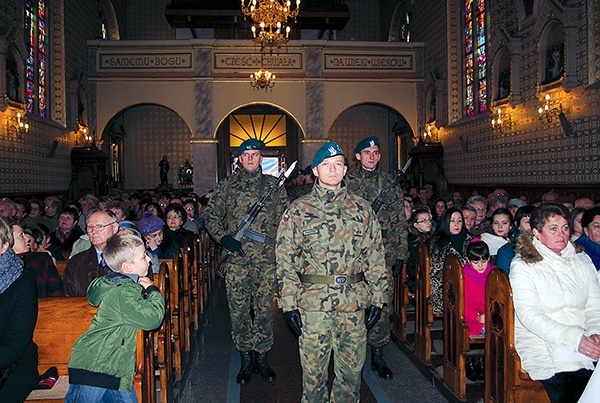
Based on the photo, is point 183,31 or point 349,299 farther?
point 183,31

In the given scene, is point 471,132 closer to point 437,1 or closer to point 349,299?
point 437,1

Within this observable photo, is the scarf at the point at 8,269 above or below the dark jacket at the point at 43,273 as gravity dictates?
above

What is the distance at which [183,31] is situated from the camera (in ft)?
78.3

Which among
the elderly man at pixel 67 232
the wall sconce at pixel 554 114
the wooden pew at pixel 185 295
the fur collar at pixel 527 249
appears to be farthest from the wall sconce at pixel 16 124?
the fur collar at pixel 527 249

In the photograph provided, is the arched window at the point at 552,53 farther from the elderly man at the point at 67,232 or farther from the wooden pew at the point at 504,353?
the elderly man at the point at 67,232

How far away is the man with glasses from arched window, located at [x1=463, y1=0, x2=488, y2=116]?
1294 centimetres

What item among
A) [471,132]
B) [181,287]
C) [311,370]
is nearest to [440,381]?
[311,370]

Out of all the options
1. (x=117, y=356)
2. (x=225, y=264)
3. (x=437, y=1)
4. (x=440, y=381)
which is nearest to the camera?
(x=117, y=356)

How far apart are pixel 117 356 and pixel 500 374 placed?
8.20 ft

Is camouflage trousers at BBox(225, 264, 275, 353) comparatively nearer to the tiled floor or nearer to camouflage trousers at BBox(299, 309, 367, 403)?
the tiled floor

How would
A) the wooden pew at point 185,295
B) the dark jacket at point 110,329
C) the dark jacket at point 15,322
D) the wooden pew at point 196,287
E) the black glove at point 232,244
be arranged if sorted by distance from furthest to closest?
the wooden pew at point 196,287 → the wooden pew at point 185,295 → the black glove at point 232,244 → the dark jacket at point 15,322 → the dark jacket at point 110,329

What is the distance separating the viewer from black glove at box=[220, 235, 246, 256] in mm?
4664

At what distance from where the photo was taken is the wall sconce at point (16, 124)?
41.2ft

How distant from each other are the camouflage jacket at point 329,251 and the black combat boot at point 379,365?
5.87 feet
